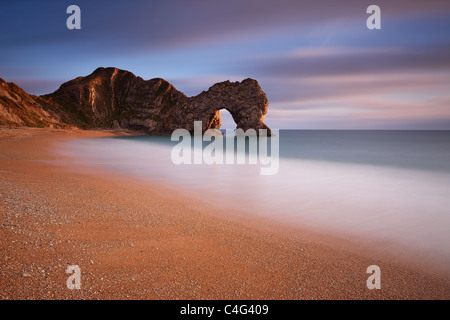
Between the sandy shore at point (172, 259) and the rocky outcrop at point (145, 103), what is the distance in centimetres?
8381

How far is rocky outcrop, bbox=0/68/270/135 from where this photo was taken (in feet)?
292

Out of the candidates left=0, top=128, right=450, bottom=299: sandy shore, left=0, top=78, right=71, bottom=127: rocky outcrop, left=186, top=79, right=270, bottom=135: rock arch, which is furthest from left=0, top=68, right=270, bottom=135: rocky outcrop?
left=0, top=128, right=450, bottom=299: sandy shore

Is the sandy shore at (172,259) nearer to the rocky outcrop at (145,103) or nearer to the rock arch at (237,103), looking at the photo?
the rock arch at (237,103)

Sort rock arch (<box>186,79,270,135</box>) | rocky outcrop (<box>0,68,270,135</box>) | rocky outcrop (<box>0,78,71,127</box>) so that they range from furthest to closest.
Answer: rocky outcrop (<box>0,68,270,135</box>)
rock arch (<box>186,79,270,135</box>)
rocky outcrop (<box>0,78,71,127</box>)

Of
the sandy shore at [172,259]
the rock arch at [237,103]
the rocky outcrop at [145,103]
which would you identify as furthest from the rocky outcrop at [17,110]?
the sandy shore at [172,259]

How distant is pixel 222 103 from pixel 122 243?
88411 mm

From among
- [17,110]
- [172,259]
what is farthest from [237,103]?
[172,259]

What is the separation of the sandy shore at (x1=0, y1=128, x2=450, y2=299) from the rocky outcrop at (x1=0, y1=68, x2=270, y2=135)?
8381 cm

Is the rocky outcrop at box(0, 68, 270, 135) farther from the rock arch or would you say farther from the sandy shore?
the sandy shore

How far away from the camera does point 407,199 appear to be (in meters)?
10.7

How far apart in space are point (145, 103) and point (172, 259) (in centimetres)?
11600

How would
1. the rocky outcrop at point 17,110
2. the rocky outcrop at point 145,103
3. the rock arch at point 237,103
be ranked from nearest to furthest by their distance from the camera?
the rocky outcrop at point 17,110 < the rock arch at point 237,103 < the rocky outcrop at point 145,103

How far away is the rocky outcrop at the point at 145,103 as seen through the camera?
89125mm
